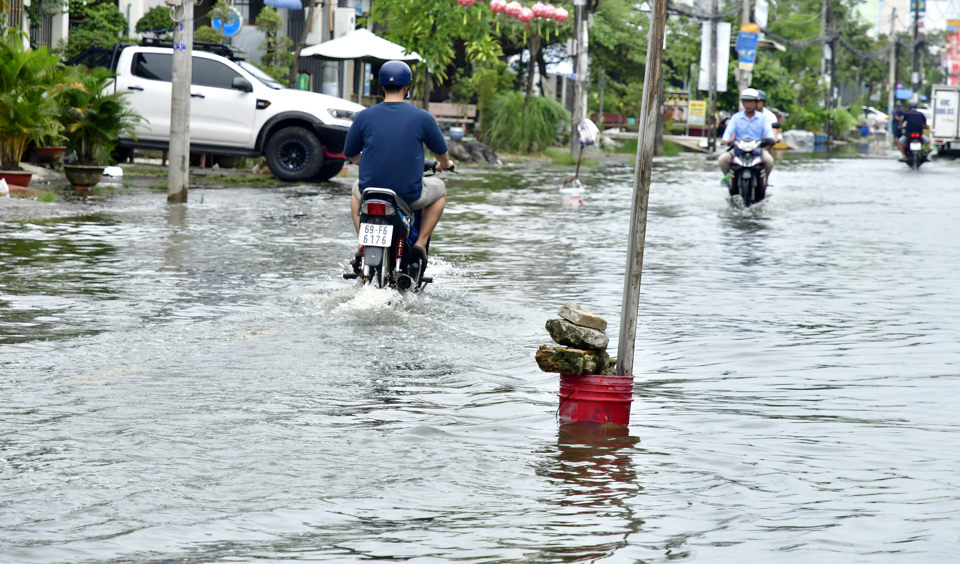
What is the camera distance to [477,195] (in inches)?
883

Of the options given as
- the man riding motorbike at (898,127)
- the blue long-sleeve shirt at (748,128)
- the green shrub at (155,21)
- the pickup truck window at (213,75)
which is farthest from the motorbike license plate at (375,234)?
the man riding motorbike at (898,127)

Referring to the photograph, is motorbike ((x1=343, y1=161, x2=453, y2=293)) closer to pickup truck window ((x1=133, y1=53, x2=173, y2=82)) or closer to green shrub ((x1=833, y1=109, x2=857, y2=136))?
pickup truck window ((x1=133, y1=53, x2=173, y2=82))

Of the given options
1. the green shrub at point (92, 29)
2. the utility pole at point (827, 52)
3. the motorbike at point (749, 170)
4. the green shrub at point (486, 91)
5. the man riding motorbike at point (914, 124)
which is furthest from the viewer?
the utility pole at point (827, 52)

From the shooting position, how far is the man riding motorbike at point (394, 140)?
362 inches

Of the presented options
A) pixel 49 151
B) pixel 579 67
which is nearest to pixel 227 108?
pixel 49 151

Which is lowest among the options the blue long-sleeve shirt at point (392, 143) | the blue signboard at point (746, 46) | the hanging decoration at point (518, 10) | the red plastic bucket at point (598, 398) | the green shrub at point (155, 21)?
the red plastic bucket at point (598, 398)

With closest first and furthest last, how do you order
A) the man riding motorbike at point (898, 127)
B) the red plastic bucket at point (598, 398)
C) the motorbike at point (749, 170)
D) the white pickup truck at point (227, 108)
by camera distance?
the red plastic bucket at point (598, 398) → the motorbike at point (749, 170) → the white pickup truck at point (227, 108) → the man riding motorbike at point (898, 127)

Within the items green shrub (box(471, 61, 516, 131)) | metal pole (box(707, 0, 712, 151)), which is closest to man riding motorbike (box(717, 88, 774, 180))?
green shrub (box(471, 61, 516, 131))

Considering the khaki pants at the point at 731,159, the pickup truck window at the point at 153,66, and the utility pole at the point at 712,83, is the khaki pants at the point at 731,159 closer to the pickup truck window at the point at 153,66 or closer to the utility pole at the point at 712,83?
the pickup truck window at the point at 153,66

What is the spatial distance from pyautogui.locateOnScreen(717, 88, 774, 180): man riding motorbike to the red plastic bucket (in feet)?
48.0

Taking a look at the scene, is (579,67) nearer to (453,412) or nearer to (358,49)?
(358,49)

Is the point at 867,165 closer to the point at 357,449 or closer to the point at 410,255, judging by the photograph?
the point at 410,255

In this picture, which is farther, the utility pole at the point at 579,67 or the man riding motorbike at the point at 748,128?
the utility pole at the point at 579,67

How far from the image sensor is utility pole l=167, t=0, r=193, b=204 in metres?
16.5
